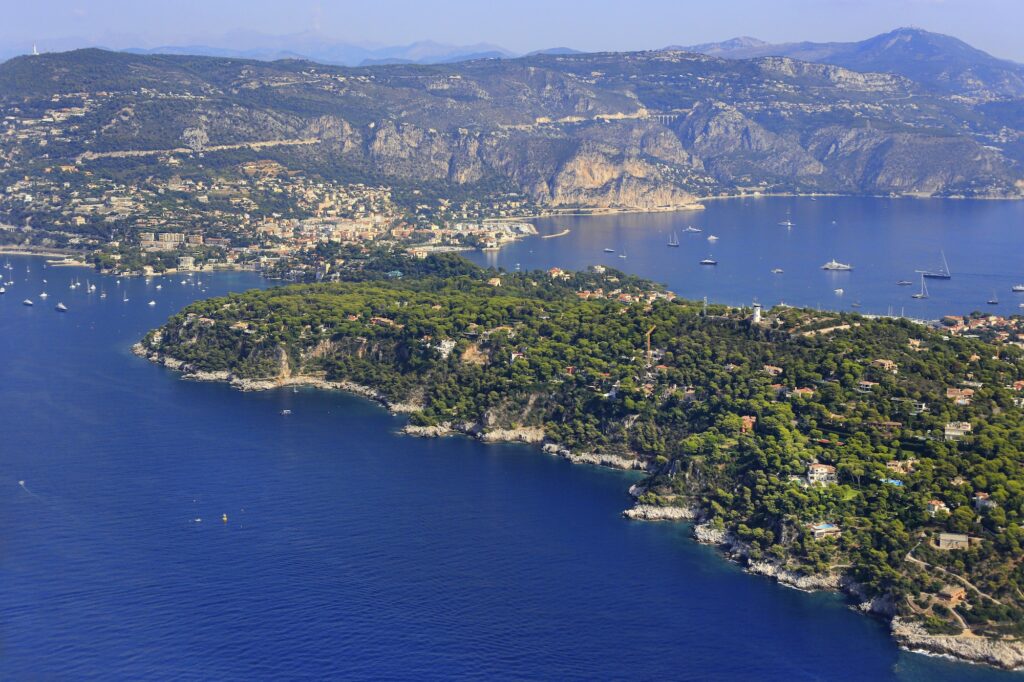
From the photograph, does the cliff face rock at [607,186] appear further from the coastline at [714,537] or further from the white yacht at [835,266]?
the coastline at [714,537]

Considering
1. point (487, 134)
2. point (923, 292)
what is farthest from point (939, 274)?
point (487, 134)

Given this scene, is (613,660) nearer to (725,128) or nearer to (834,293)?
(834,293)

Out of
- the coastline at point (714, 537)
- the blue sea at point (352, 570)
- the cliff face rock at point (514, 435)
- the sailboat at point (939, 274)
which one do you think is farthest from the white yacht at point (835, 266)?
the blue sea at point (352, 570)

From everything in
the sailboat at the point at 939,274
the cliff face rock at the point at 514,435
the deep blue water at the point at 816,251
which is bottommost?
the deep blue water at the point at 816,251

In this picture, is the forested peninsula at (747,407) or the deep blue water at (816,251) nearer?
the forested peninsula at (747,407)

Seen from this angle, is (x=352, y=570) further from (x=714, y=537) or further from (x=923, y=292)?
(x=923, y=292)

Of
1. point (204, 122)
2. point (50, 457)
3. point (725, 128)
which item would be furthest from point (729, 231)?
point (50, 457)

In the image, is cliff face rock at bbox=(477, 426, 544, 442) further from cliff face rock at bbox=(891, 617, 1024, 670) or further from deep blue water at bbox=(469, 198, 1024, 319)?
deep blue water at bbox=(469, 198, 1024, 319)
